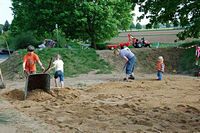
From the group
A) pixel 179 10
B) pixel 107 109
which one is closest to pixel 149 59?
pixel 107 109

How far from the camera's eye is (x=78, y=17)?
40.6m

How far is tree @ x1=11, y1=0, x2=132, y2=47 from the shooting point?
1606 inches

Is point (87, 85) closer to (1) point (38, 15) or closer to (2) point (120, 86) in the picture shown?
(2) point (120, 86)

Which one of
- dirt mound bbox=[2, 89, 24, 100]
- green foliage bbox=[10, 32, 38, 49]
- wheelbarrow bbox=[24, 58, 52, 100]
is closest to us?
wheelbarrow bbox=[24, 58, 52, 100]

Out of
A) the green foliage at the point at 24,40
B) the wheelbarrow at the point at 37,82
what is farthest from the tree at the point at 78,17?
the wheelbarrow at the point at 37,82

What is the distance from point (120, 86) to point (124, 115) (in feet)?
21.1

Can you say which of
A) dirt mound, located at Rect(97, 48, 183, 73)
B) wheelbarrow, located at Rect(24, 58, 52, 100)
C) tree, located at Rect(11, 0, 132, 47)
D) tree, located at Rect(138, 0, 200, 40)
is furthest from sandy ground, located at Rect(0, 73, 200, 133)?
tree, located at Rect(11, 0, 132, 47)

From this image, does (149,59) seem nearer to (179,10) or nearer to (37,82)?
(37,82)

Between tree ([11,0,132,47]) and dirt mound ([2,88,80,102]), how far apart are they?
24372mm

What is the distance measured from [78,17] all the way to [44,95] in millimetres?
25812

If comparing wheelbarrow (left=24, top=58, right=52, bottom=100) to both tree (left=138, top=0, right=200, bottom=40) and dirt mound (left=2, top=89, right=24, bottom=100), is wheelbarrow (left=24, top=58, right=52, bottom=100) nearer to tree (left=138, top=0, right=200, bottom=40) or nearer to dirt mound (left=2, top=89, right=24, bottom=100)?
dirt mound (left=2, top=89, right=24, bottom=100)

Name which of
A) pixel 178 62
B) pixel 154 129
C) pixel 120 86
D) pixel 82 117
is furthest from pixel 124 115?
pixel 178 62

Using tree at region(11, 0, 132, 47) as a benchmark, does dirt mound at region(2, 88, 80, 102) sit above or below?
below

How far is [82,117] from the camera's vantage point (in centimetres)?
1174
